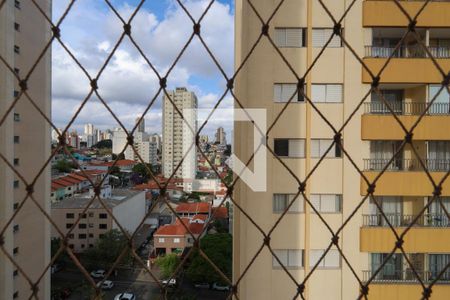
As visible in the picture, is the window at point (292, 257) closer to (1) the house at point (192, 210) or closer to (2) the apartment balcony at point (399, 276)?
(2) the apartment balcony at point (399, 276)

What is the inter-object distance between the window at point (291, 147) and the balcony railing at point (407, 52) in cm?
75

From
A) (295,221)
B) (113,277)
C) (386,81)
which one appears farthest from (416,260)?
(113,277)

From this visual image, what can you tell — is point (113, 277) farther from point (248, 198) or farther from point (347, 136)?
point (347, 136)

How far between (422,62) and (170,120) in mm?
6294

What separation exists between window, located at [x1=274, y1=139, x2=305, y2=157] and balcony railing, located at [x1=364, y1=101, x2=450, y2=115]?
505 mm

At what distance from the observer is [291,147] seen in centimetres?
211

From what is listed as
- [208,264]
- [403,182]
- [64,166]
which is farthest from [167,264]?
[64,166]

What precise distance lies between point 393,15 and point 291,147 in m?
1.08

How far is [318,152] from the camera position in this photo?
2.12 meters

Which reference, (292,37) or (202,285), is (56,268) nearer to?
(202,285)

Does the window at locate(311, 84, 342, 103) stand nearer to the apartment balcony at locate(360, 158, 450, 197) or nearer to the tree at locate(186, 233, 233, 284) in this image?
the apartment balcony at locate(360, 158, 450, 197)

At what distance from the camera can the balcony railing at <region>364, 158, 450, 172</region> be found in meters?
2.17

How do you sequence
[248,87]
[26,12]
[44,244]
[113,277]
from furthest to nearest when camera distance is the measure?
[113,277] < [44,244] < [26,12] < [248,87]

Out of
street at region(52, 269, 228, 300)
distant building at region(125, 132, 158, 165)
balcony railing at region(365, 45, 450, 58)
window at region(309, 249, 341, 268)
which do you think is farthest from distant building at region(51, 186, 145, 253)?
distant building at region(125, 132, 158, 165)
